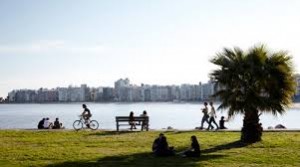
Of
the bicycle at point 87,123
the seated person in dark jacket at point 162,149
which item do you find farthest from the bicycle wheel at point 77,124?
the seated person in dark jacket at point 162,149

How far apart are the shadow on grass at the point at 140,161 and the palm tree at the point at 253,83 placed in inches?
184

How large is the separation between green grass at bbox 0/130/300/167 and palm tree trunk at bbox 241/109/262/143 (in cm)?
47

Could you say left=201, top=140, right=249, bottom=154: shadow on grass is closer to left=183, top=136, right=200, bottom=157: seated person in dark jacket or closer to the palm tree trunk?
the palm tree trunk

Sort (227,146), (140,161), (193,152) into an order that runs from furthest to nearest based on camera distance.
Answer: (227,146)
(193,152)
(140,161)

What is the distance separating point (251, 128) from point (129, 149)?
6.03 meters

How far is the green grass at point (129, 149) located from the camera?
64.4 ft

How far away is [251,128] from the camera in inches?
990

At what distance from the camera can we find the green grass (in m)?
19.6

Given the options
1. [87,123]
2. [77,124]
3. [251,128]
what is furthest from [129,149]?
[77,124]

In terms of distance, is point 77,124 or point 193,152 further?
point 77,124

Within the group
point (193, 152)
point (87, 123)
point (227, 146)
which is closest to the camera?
point (193, 152)

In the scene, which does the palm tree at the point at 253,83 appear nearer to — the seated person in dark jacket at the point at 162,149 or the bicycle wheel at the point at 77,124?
the seated person in dark jacket at the point at 162,149

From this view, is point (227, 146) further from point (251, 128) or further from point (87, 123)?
point (87, 123)

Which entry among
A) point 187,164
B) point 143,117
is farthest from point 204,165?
point 143,117
